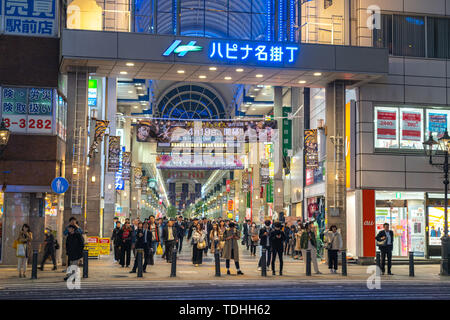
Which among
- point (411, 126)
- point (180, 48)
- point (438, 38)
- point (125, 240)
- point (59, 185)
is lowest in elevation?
point (125, 240)

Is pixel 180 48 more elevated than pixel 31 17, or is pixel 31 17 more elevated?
pixel 31 17

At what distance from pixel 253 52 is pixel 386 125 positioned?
23.4ft

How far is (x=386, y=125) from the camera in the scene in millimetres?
29297

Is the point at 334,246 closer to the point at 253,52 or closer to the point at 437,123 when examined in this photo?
the point at 253,52

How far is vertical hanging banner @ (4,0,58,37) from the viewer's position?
27453 mm

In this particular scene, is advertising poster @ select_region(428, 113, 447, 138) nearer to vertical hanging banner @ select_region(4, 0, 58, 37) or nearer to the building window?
the building window

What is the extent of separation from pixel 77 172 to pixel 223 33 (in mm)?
11673

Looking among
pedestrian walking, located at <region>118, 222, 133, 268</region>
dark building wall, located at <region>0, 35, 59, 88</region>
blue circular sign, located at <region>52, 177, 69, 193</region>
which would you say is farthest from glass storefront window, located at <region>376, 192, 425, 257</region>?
dark building wall, located at <region>0, 35, 59, 88</region>

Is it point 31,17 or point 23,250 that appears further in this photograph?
point 31,17

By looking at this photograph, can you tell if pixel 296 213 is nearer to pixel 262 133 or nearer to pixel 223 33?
pixel 262 133

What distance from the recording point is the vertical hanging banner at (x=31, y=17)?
27.5m

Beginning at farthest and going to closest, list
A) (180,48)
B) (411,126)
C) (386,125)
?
(411,126)
(386,125)
(180,48)

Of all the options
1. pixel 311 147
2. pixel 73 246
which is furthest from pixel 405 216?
pixel 73 246
